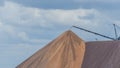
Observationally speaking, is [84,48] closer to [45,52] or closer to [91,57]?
[91,57]

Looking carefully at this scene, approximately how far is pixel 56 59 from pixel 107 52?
1.68m

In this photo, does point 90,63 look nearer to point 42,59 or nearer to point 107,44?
point 107,44

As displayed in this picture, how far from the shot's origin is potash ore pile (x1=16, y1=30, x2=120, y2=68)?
1202 centimetres

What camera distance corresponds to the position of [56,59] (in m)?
12.5

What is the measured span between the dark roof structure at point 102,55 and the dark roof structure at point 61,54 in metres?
0.28

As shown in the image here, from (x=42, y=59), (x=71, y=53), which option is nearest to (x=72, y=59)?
(x=71, y=53)

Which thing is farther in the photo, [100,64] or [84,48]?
[84,48]

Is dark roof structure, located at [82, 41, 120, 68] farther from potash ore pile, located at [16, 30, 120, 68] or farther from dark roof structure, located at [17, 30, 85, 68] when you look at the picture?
dark roof structure, located at [17, 30, 85, 68]

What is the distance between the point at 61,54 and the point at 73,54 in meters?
0.39

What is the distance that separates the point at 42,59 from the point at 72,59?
1.00 m

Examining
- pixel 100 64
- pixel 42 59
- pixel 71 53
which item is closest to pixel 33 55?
pixel 42 59

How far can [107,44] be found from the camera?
40.4ft

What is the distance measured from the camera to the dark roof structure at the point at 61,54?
1240 cm

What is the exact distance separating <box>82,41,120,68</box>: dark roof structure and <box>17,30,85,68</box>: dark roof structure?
28 cm
